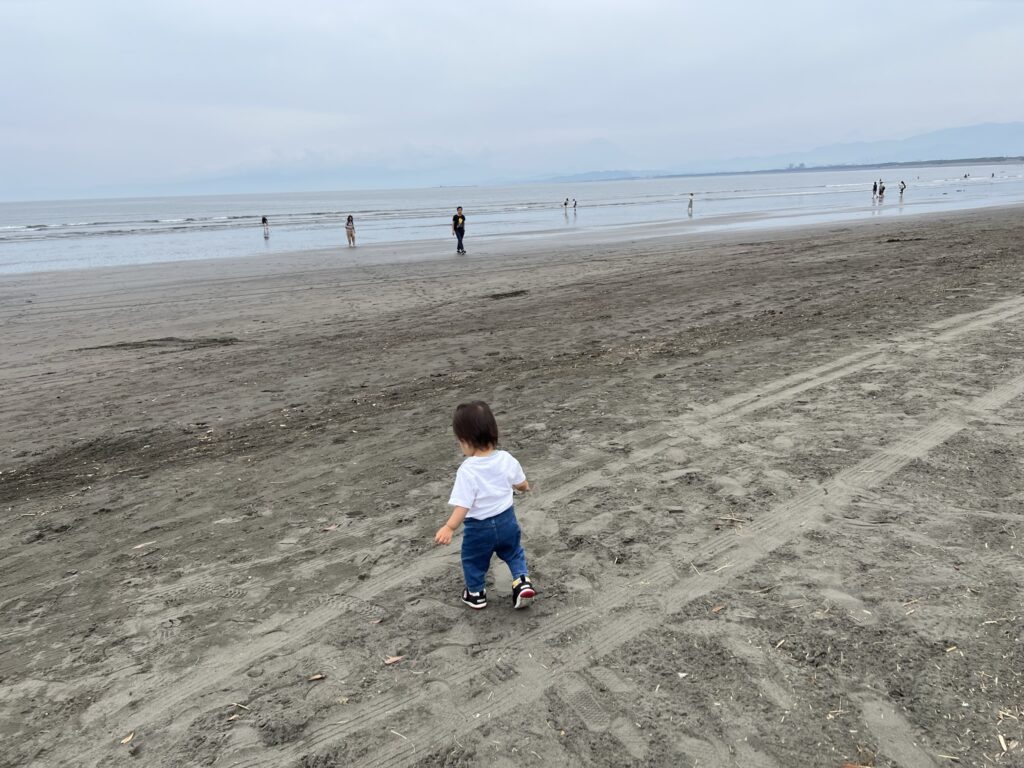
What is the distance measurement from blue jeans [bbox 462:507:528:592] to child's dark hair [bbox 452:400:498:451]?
0.42 m

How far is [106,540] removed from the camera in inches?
181

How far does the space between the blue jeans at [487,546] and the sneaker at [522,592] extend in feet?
0.12

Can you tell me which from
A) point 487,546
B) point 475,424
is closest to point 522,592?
point 487,546

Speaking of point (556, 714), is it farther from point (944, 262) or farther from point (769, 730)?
point (944, 262)

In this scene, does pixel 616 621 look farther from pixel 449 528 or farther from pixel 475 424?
pixel 475 424

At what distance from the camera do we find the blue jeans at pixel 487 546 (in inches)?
139

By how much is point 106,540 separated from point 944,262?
637 inches

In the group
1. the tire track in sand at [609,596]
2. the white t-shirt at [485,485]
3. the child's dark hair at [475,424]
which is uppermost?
the child's dark hair at [475,424]

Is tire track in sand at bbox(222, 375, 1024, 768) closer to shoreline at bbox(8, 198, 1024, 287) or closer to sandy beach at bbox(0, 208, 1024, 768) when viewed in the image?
sandy beach at bbox(0, 208, 1024, 768)

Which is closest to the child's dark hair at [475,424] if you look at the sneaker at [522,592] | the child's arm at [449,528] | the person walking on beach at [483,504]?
the person walking on beach at [483,504]

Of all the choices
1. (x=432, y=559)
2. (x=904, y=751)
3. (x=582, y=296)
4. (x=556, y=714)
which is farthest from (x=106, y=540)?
(x=582, y=296)

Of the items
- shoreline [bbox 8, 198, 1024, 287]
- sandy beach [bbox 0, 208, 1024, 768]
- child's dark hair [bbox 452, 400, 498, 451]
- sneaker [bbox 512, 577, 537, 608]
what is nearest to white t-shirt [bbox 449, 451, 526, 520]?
child's dark hair [bbox 452, 400, 498, 451]

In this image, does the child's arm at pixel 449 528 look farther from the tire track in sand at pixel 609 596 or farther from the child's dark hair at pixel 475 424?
the tire track in sand at pixel 609 596

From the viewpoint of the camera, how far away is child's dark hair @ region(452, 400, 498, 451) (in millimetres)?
3426
